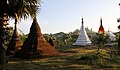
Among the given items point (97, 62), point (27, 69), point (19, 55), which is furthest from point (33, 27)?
point (27, 69)

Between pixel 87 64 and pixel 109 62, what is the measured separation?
3.00m

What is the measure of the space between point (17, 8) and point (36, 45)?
8.77 metres

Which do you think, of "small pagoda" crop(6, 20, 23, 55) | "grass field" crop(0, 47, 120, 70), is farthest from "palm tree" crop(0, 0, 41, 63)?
"small pagoda" crop(6, 20, 23, 55)

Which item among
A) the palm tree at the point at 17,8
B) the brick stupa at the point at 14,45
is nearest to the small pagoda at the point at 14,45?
the brick stupa at the point at 14,45

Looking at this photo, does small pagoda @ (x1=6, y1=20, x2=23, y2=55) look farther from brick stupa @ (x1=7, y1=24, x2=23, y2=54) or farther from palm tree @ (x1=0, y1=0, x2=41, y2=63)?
palm tree @ (x1=0, y1=0, x2=41, y2=63)

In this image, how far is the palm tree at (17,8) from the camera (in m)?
19.2

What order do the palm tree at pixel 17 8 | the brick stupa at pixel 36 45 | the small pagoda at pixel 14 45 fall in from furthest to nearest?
1. the small pagoda at pixel 14 45
2. the brick stupa at pixel 36 45
3. the palm tree at pixel 17 8

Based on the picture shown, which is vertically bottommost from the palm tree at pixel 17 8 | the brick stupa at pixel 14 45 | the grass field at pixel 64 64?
the grass field at pixel 64 64

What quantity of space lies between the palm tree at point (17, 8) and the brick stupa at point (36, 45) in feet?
23.3

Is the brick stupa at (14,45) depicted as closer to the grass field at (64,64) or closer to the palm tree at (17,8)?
the grass field at (64,64)

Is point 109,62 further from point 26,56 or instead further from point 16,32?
point 16,32

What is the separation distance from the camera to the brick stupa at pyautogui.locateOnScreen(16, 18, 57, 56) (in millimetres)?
27797

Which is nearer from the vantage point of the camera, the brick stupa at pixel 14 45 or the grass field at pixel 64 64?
the grass field at pixel 64 64

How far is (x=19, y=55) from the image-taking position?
2811 centimetres
